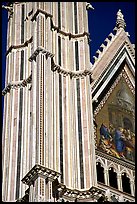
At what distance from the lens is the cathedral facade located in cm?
1923

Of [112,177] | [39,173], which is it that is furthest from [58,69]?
[39,173]

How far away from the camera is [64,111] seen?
21188 mm

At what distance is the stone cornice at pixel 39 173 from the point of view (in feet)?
59.8

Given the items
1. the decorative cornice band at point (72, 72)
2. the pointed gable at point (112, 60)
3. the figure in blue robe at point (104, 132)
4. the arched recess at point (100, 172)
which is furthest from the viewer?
the pointed gable at point (112, 60)

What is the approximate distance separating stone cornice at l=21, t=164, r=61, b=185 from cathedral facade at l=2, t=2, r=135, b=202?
0.02m

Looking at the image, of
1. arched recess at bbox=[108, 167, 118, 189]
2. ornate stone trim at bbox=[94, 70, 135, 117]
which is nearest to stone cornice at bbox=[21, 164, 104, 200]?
arched recess at bbox=[108, 167, 118, 189]

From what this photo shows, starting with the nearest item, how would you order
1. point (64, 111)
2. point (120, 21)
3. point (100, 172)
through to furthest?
point (100, 172) → point (64, 111) → point (120, 21)

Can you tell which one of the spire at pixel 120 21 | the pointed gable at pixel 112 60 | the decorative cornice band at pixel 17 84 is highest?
the spire at pixel 120 21

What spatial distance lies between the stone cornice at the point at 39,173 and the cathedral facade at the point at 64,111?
0.02 metres

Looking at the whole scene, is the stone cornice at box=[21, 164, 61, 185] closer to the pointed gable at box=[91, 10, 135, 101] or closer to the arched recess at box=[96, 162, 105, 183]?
the arched recess at box=[96, 162, 105, 183]

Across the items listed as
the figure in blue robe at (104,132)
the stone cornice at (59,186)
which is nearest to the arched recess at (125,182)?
the figure in blue robe at (104,132)

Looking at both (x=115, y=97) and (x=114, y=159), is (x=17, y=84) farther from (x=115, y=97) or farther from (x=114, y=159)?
(x=114, y=159)

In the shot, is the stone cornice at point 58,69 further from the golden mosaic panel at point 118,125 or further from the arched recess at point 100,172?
the arched recess at point 100,172

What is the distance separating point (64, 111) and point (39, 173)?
11.0 feet
